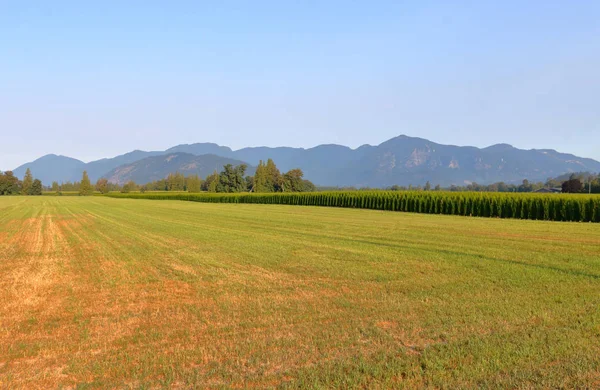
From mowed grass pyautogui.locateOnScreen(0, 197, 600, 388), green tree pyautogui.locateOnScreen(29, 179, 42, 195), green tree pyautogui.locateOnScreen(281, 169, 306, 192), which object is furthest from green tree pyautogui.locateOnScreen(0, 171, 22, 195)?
mowed grass pyautogui.locateOnScreen(0, 197, 600, 388)

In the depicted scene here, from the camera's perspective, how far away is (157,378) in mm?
4422

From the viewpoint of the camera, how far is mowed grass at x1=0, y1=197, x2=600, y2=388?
4.46 m

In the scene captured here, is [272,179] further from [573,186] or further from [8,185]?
[8,185]

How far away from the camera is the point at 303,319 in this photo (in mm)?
6344

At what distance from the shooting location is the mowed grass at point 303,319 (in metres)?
4.46

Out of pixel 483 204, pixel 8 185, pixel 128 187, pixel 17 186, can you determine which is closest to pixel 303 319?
pixel 483 204

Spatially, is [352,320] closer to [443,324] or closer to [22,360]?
[443,324]

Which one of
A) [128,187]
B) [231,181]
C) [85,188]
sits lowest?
[85,188]

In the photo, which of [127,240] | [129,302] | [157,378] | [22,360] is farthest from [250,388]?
[127,240]

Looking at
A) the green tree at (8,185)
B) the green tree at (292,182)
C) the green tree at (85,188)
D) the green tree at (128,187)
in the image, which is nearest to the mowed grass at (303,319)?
the green tree at (292,182)

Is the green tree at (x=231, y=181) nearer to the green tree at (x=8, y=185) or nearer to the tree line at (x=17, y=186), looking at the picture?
the tree line at (x=17, y=186)

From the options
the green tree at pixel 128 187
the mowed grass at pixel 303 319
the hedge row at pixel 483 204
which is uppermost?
the green tree at pixel 128 187

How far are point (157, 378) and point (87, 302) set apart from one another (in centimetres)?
401

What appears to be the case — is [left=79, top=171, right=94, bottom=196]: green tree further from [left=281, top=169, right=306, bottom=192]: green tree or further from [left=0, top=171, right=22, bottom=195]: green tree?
[left=281, top=169, right=306, bottom=192]: green tree
